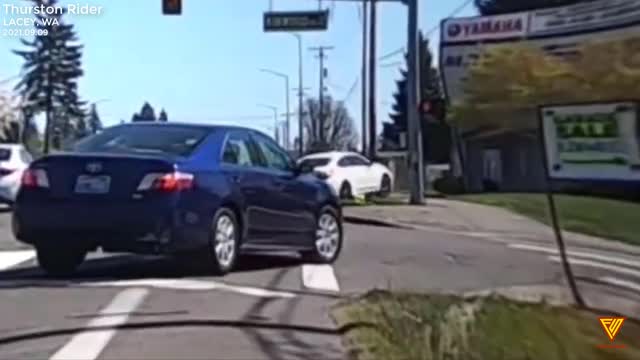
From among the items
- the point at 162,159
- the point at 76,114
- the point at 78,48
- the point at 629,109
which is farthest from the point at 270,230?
the point at 76,114

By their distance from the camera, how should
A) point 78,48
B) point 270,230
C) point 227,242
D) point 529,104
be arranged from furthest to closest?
point 78,48 → point 270,230 → point 227,242 → point 529,104

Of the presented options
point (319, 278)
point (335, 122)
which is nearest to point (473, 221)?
point (319, 278)

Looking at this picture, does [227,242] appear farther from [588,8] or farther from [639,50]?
[588,8]

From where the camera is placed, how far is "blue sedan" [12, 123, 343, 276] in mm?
11852

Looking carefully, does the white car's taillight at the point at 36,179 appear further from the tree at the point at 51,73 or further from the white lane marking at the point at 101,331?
the tree at the point at 51,73

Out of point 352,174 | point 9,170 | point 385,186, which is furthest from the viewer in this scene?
point 385,186

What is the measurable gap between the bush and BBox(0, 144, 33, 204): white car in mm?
22969

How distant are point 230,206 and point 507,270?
3.56 meters

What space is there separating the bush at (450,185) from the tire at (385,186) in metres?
3.97

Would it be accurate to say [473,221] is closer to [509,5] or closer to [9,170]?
[9,170]

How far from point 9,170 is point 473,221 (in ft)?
30.8

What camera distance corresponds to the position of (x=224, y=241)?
1259cm

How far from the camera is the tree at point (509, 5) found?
53503 mm

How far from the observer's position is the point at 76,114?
9475 cm
